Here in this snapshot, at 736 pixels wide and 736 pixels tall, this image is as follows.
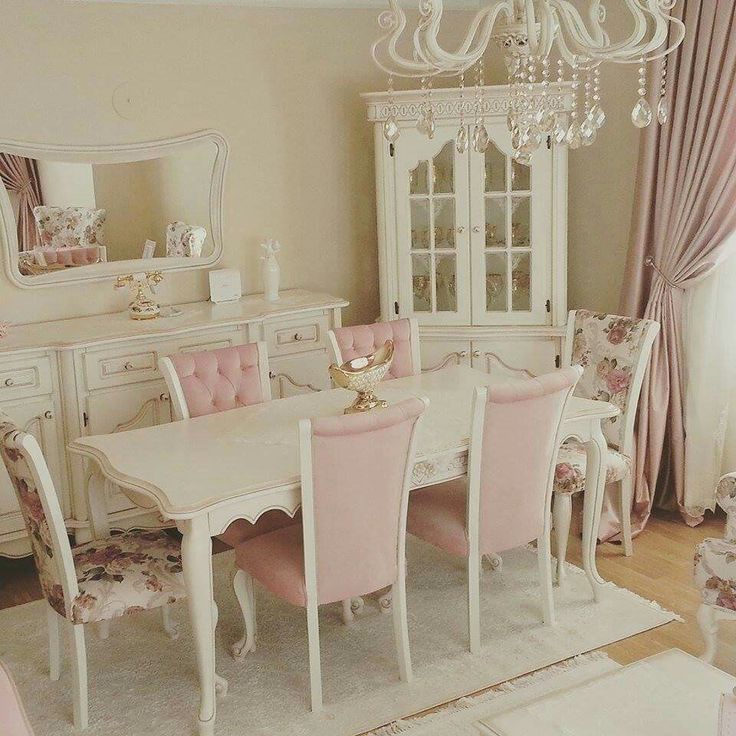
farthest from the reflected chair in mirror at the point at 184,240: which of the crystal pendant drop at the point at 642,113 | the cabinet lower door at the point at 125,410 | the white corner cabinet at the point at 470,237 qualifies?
the crystal pendant drop at the point at 642,113

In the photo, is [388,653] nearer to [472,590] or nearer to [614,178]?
[472,590]

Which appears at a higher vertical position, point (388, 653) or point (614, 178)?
point (614, 178)

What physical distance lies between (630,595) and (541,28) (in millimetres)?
2203

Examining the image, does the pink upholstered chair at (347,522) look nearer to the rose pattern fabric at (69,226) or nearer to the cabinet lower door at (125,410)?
the cabinet lower door at (125,410)

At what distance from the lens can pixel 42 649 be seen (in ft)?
11.5

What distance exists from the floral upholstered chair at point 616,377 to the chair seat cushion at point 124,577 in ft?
5.04

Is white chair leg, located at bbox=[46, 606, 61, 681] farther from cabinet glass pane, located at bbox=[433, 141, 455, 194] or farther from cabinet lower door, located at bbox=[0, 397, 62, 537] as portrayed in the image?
cabinet glass pane, located at bbox=[433, 141, 455, 194]

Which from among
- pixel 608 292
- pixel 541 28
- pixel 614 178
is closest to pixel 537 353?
pixel 608 292

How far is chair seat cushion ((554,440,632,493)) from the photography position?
373 cm

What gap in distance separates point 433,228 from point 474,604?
209cm

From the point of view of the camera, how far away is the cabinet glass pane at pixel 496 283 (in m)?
4.79

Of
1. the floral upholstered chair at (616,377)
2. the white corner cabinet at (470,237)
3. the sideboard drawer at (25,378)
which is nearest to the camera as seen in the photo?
the sideboard drawer at (25,378)

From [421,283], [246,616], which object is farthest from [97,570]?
[421,283]

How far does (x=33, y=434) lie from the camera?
3982 mm
